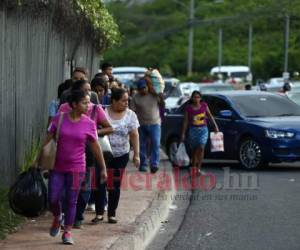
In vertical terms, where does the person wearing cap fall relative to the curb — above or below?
above

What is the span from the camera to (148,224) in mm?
10664

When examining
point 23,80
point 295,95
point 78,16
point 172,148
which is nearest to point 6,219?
point 23,80

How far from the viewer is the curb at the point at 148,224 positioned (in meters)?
9.30

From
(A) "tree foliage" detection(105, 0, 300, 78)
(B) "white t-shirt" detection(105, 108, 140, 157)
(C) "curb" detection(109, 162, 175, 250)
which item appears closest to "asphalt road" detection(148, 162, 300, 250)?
(C) "curb" detection(109, 162, 175, 250)

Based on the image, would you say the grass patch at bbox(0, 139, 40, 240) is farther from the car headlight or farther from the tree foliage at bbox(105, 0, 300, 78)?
the tree foliage at bbox(105, 0, 300, 78)

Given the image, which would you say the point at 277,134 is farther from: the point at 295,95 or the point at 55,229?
the point at 55,229

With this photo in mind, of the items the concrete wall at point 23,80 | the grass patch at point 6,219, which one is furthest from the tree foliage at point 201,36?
the grass patch at point 6,219

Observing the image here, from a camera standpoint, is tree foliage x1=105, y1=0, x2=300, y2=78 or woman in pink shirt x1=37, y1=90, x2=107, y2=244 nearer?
woman in pink shirt x1=37, y1=90, x2=107, y2=244

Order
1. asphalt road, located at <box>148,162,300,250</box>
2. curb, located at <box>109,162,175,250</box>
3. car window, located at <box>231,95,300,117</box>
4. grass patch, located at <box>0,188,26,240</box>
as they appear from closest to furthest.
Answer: curb, located at <box>109,162,175,250</box>, grass patch, located at <box>0,188,26,240</box>, asphalt road, located at <box>148,162,300,250</box>, car window, located at <box>231,95,300,117</box>

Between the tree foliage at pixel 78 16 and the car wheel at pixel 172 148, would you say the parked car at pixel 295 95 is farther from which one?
the tree foliage at pixel 78 16

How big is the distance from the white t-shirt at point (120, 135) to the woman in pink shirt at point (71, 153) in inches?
50.3

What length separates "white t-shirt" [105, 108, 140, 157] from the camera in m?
10.5

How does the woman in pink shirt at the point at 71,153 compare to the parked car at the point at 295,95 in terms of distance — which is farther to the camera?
the parked car at the point at 295,95

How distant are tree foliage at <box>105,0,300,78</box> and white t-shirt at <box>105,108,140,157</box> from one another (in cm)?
2231
